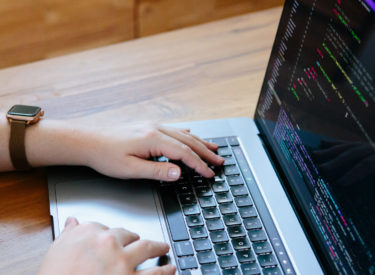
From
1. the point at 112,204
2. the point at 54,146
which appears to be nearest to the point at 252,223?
the point at 112,204

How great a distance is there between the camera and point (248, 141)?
900 millimetres

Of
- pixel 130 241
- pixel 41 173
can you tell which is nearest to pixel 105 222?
pixel 130 241

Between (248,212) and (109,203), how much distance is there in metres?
0.24

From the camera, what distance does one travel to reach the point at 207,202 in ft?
2.54

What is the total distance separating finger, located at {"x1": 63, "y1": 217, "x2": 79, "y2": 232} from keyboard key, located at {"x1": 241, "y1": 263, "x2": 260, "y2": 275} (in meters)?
0.27

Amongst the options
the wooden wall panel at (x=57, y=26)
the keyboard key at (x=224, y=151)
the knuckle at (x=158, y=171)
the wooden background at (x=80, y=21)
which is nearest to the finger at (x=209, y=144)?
the keyboard key at (x=224, y=151)

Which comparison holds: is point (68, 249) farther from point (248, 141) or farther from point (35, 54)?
point (35, 54)

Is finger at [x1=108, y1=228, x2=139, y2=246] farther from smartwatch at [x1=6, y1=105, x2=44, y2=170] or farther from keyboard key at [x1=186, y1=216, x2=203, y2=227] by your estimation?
smartwatch at [x1=6, y1=105, x2=44, y2=170]

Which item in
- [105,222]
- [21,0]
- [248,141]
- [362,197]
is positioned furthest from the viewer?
[21,0]

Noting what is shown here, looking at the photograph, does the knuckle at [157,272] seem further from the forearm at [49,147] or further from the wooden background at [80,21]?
the wooden background at [80,21]

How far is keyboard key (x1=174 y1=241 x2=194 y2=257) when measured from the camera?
0.70 m

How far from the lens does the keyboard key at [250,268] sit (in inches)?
26.7

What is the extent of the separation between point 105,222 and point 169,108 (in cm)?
34

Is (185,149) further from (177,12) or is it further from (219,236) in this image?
(177,12)
